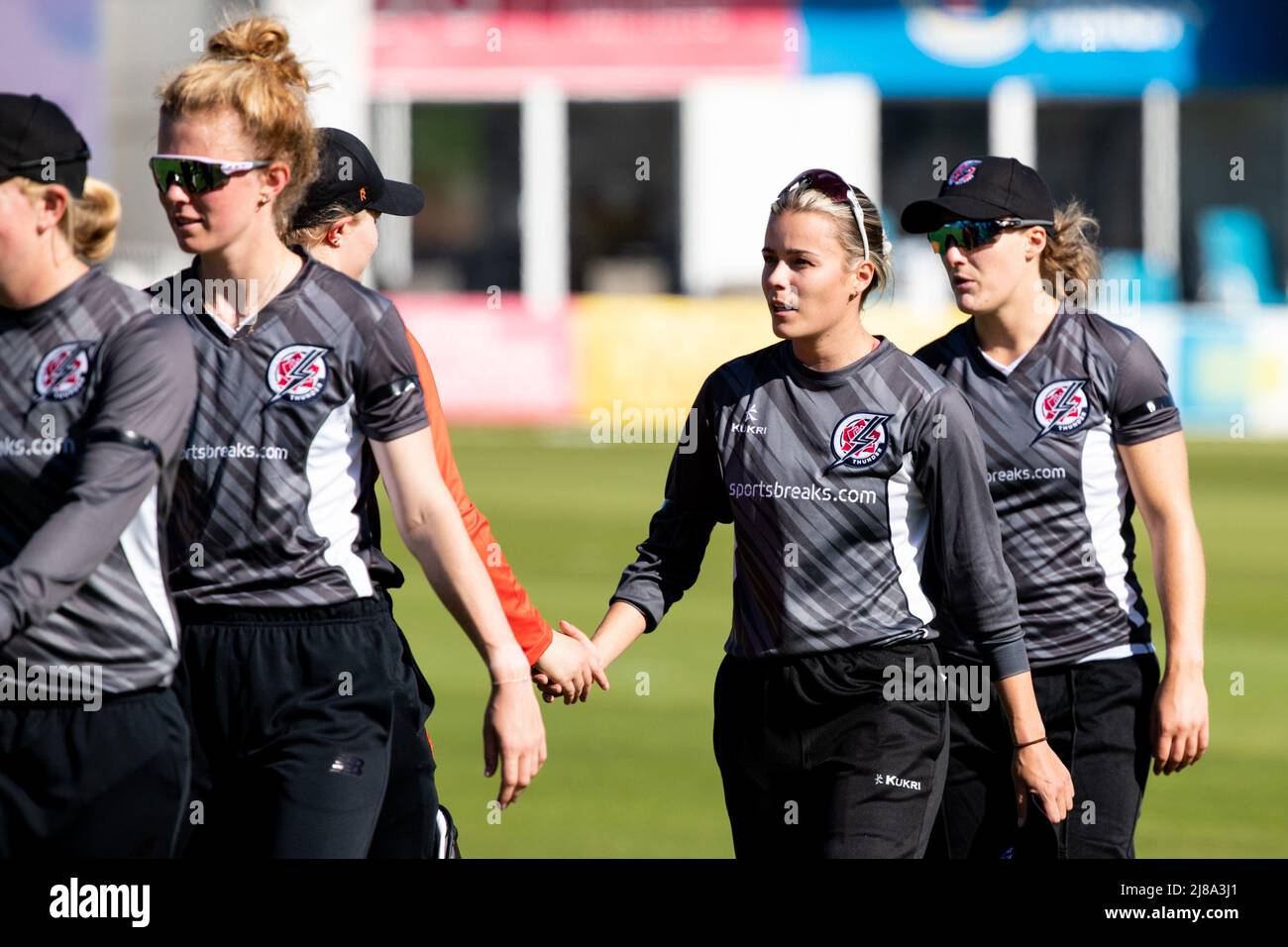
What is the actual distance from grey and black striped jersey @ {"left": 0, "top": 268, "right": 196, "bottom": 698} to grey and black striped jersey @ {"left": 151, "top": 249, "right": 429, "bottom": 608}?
400 millimetres

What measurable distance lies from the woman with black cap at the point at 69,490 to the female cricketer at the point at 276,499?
1.34 feet

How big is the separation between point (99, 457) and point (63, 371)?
0.23 meters

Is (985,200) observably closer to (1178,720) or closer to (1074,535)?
(1074,535)

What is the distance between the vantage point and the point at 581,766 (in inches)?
361

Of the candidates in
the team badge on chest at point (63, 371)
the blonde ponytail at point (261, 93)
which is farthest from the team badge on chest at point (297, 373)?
the team badge on chest at point (63, 371)

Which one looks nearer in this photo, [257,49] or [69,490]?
[69,490]

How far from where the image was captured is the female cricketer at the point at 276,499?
424cm

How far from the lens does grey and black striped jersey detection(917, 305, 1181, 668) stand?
5418 millimetres

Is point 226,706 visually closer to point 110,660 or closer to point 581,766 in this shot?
point 110,660

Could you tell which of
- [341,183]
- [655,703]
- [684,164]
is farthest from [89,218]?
[684,164]

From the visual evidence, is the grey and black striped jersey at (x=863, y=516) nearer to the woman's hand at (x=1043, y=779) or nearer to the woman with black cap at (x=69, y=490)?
the woman's hand at (x=1043, y=779)

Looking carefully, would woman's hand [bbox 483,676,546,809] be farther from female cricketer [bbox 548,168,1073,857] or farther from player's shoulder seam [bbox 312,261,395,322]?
player's shoulder seam [bbox 312,261,395,322]

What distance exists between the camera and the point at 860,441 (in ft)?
15.9
